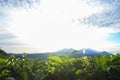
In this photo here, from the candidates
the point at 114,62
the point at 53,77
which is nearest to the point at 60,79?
the point at 53,77

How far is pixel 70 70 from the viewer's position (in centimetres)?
547

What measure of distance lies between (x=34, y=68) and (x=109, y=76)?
2.00 metres

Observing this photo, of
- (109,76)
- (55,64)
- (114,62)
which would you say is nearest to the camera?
(109,76)

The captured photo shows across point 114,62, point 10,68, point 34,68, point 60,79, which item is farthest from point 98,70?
point 10,68

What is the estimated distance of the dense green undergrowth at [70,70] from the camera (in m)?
4.80

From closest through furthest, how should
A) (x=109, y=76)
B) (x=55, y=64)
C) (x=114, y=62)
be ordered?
(x=109, y=76)
(x=114, y=62)
(x=55, y=64)

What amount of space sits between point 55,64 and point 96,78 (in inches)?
47.4

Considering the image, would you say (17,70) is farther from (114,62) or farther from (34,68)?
(114,62)

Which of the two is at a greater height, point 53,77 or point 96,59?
point 96,59

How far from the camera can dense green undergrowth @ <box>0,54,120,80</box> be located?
4.80 meters

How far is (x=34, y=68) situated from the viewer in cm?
593

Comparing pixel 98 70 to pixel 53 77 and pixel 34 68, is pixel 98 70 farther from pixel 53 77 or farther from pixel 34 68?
pixel 34 68

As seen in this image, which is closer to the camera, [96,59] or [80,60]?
[96,59]

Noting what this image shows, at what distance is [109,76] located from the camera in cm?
477
